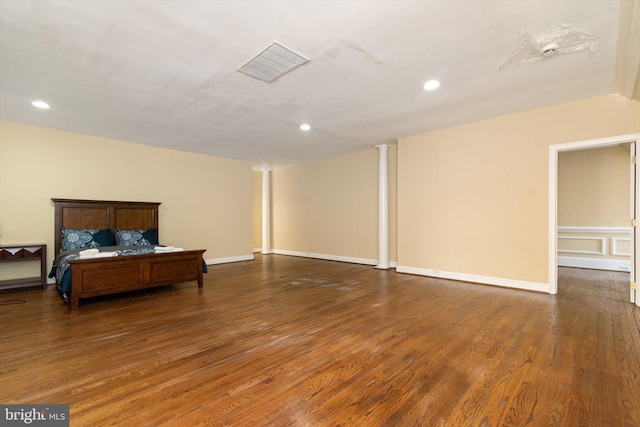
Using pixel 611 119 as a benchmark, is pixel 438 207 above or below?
below

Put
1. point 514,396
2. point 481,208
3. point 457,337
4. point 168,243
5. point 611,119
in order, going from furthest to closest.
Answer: point 168,243 < point 481,208 < point 611,119 < point 457,337 < point 514,396

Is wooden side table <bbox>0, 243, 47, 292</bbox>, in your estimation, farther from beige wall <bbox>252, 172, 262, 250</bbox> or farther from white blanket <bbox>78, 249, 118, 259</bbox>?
beige wall <bbox>252, 172, 262, 250</bbox>

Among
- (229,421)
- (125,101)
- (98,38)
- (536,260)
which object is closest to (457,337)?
(229,421)

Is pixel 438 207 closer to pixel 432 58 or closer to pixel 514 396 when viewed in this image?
pixel 432 58

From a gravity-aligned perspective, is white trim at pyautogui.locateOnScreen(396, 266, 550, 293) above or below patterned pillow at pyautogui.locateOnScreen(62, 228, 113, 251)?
below

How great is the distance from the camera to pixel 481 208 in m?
4.58

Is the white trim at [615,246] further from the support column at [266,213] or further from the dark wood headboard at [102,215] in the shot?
the dark wood headboard at [102,215]

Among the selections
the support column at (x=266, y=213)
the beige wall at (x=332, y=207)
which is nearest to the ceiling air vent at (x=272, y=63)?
the beige wall at (x=332, y=207)

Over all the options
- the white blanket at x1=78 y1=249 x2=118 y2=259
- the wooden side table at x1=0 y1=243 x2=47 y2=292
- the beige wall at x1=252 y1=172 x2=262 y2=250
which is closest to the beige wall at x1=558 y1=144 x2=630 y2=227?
the beige wall at x1=252 y1=172 x2=262 y2=250

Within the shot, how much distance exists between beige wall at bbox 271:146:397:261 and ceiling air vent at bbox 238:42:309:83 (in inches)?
150

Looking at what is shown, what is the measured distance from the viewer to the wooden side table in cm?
420

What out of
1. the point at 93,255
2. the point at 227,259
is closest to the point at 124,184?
the point at 93,255

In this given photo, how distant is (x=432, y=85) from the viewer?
129 inches

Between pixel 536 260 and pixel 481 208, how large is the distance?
104 centimetres
